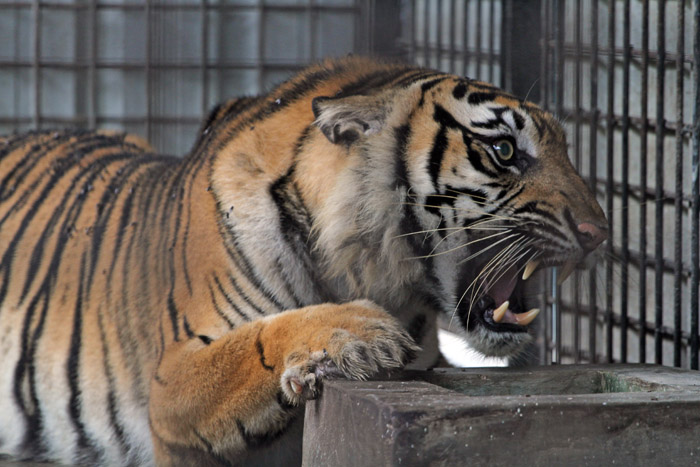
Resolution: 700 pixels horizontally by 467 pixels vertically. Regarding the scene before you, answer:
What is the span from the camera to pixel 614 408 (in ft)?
4.45

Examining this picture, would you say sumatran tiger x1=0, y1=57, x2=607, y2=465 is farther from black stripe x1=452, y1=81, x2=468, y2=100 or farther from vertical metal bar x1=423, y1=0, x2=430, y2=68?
vertical metal bar x1=423, y1=0, x2=430, y2=68

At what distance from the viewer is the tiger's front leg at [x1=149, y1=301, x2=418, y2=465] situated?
1585 millimetres

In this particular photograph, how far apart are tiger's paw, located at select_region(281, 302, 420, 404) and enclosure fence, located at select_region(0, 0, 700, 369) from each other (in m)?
0.54

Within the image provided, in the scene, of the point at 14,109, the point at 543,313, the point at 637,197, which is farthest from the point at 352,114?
the point at 14,109

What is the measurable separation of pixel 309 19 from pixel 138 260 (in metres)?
2.63

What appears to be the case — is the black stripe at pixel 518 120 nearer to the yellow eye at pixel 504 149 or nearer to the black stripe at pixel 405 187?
the yellow eye at pixel 504 149

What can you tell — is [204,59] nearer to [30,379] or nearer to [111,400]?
[30,379]

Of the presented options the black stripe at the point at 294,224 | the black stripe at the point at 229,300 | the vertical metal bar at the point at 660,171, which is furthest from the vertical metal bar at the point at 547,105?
the black stripe at the point at 229,300

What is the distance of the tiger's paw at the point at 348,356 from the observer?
1.56 meters

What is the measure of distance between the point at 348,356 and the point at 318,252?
435 mm

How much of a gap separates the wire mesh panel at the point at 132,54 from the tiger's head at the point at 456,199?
8.27 ft

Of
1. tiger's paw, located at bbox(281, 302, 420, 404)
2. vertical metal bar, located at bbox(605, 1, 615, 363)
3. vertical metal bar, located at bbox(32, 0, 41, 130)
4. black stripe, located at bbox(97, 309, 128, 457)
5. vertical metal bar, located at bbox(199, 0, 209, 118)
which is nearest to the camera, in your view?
tiger's paw, located at bbox(281, 302, 420, 404)

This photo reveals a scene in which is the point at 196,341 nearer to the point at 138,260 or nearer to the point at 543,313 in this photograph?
the point at 138,260

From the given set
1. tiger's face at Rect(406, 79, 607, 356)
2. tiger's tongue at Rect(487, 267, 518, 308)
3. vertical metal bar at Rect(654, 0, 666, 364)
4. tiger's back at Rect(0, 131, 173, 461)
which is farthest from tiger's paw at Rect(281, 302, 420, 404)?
vertical metal bar at Rect(654, 0, 666, 364)
